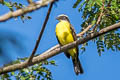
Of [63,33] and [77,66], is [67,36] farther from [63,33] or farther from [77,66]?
[77,66]

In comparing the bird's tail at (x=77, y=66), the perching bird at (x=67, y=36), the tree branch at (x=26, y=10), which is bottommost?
the tree branch at (x=26, y=10)

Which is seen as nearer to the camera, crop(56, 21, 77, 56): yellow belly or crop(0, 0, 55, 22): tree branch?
crop(0, 0, 55, 22): tree branch

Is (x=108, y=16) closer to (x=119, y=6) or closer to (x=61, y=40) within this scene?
(x=119, y=6)

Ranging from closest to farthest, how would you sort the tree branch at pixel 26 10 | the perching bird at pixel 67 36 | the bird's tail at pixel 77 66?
the tree branch at pixel 26 10 < the bird's tail at pixel 77 66 < the perching bird at pixel 67 36

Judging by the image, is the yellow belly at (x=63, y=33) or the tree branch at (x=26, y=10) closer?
the tree branch at (x=26, y=10)

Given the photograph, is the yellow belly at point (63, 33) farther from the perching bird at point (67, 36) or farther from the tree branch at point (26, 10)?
the tree branch at point (26, 10)

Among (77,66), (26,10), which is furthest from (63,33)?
(26,10)

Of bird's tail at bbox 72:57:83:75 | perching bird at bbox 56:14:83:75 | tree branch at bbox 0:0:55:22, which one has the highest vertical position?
perching bird at bbox 56:14:83:75

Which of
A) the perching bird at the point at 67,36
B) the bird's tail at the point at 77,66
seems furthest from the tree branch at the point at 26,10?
the perching bird at the point at 67,36

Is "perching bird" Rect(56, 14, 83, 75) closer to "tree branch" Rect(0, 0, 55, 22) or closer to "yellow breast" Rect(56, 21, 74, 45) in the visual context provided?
"yellow breast" Rect(56, 21, 74, 45)


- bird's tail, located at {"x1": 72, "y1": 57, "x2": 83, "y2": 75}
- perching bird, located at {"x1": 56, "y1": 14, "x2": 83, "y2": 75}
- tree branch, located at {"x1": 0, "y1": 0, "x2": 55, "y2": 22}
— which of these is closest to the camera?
tree branch, located at {"x1": 0, "y1": 0, "x2": 55, "y2": 22}

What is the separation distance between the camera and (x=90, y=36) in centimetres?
233

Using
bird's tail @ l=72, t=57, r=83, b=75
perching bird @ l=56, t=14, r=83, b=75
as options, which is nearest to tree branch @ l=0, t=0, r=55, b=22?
bird's tail @ l=72, t=57, r=83, b=75

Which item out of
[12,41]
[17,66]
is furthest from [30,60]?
[12,41]
